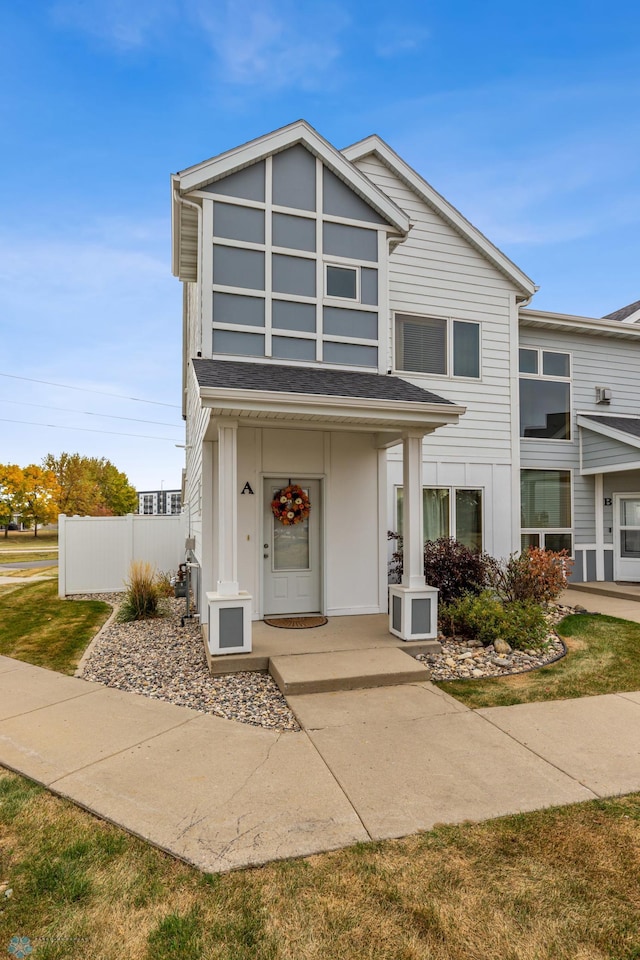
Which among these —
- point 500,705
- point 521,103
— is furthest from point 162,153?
point 500,705

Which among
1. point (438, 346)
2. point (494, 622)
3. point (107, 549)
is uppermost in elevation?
point (438, 346)

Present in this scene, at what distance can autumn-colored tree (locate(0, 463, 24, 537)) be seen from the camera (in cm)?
3484

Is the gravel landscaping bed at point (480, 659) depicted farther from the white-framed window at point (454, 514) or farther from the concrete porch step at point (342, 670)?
the white-framed window at point (454, 514)

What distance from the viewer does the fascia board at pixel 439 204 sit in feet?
31.1

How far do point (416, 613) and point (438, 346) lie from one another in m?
5.57

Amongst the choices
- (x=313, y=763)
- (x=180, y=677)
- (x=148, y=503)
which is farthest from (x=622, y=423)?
(x=148, y=503)

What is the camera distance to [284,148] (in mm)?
7496

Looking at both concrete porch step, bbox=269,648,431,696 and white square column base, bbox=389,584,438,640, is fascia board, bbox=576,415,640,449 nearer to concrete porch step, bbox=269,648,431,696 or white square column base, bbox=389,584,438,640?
white square column base, bbox=389,584,438,640

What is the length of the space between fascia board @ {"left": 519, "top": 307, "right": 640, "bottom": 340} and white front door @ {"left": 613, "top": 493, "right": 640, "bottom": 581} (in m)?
3.65

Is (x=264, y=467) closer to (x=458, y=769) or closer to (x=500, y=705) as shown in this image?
(x=500, y=705)

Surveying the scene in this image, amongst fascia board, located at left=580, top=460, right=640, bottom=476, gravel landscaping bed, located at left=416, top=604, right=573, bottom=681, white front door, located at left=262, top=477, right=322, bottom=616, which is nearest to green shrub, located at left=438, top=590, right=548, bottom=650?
gravel landscaping bed, located at left=416, top=604, right=573, bottom=681

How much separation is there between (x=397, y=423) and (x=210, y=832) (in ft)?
15.8

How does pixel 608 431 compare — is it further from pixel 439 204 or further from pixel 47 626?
pixel 47 626

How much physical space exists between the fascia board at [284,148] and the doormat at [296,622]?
242 inches
